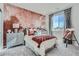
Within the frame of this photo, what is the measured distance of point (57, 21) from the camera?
215cm

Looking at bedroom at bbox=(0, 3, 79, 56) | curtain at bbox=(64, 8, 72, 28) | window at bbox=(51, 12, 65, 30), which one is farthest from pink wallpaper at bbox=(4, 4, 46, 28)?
curtain at bbox=(64, 8, 72, 28)

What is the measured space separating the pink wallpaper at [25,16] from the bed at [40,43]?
0.75ft

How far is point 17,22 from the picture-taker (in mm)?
2096

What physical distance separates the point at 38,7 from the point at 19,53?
87 cm

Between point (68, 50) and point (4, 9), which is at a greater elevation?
point (4, 9)

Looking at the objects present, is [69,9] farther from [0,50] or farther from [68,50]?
[0,50]

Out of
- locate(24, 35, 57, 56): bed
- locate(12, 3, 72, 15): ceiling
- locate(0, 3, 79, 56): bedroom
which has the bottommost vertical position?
locate(24, 35, 57, 56): bed

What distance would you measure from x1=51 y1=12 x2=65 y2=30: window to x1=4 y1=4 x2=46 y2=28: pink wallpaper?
0.17m

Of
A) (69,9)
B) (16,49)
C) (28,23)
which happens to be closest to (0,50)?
(16,49)

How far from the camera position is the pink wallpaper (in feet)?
6.77

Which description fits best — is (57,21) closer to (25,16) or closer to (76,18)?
(76,18)

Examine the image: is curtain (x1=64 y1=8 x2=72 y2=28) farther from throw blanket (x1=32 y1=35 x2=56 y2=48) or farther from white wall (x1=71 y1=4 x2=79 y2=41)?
throw blanket (x1=32 y1=35 x2=56 y2=48)

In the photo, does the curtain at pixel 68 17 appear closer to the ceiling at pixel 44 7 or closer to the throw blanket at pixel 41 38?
the ceiling at pixel 44 7

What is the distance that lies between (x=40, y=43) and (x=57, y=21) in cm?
50
